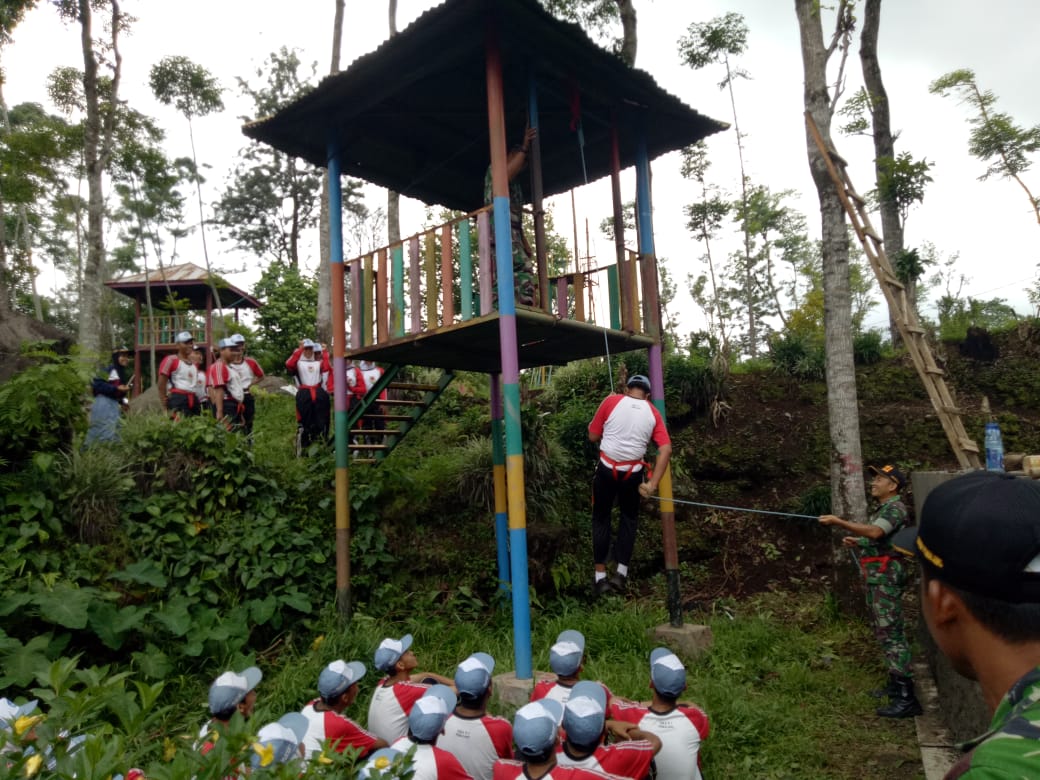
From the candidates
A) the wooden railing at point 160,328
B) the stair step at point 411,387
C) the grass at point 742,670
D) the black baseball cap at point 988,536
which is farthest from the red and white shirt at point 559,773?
the wooden railing at point 160,328

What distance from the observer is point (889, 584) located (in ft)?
17.6

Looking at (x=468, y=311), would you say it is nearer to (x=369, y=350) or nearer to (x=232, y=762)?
(x=369, y=350)

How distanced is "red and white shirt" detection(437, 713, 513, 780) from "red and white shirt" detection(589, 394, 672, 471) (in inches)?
125

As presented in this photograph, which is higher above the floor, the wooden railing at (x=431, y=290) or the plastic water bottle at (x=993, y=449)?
the wooden railing at (x=431, y=290)

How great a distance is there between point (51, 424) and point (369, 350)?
3.03 meters

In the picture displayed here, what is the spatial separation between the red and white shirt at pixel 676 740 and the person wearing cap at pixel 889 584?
75.2 inches

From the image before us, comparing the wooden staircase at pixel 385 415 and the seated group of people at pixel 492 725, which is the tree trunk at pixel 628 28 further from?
the seated group of people at pixel 492 725

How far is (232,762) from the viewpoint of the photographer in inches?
79.7

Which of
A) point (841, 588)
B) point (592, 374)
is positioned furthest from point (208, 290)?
point (841, 588)

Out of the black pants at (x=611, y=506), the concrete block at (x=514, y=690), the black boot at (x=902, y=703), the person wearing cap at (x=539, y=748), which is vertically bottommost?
the black boot at (x=902, y=703)

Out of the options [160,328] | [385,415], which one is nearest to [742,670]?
[385,415]

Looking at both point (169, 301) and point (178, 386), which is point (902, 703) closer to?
point (178, 386)

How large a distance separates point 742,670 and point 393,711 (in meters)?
3.21

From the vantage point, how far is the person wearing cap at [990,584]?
50.7 inches
